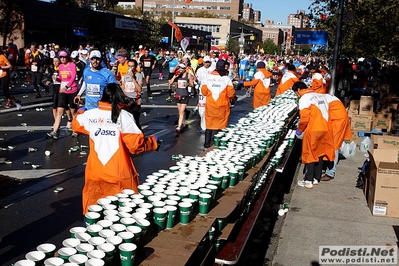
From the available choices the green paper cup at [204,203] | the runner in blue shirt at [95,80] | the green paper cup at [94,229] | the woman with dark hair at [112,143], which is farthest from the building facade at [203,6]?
the green paper cup at [94,229]

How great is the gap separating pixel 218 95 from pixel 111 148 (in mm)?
4785

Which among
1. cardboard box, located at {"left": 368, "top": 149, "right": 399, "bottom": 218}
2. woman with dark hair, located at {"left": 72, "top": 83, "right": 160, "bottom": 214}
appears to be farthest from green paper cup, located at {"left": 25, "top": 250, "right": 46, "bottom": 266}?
cardboard box, located at {"left": 368, "top": 149, "right": 399, "bottom": 218}

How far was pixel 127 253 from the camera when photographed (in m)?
2.96

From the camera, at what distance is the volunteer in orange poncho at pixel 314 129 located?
7.94 m

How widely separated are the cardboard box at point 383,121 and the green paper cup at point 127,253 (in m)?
12.7

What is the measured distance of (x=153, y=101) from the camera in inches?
750

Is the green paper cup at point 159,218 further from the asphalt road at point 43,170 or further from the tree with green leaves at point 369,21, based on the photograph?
the tree with green leaves at point 369,21

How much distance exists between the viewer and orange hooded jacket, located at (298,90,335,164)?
26.0 ft

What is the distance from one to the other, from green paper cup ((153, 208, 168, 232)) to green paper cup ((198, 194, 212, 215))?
0.47 m

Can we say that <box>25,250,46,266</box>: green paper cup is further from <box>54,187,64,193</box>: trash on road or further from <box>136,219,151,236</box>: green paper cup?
<box>54,187,64,193</box>: trash on road

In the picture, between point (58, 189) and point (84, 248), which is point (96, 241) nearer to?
point (84, 248)

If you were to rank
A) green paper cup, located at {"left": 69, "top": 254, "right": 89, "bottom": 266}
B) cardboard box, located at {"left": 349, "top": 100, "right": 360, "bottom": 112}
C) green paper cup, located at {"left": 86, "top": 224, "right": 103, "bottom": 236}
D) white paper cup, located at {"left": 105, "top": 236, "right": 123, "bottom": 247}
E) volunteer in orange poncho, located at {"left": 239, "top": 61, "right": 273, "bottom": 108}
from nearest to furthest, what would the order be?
green paper cup, located at {"left": 69, "top": 254, "right": 89, "bottom": 266}
white paper cup, located at {"left": 105, "top": 236, "right": 123, "bottom": 247}
green paper cup, located at {"left": 86, "top": 224, "right": 103, "bottom": 236}
volunteer in orange poncho, located at {"left": 239, "top": 61, "right": 273, "bottom": 108}
cardboard box, located at {"left": 349, "top": 100, "right": 360, "bottom": 112}

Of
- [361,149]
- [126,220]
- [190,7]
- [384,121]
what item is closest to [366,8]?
[384,121]

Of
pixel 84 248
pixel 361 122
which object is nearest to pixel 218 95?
pixel 361 122
